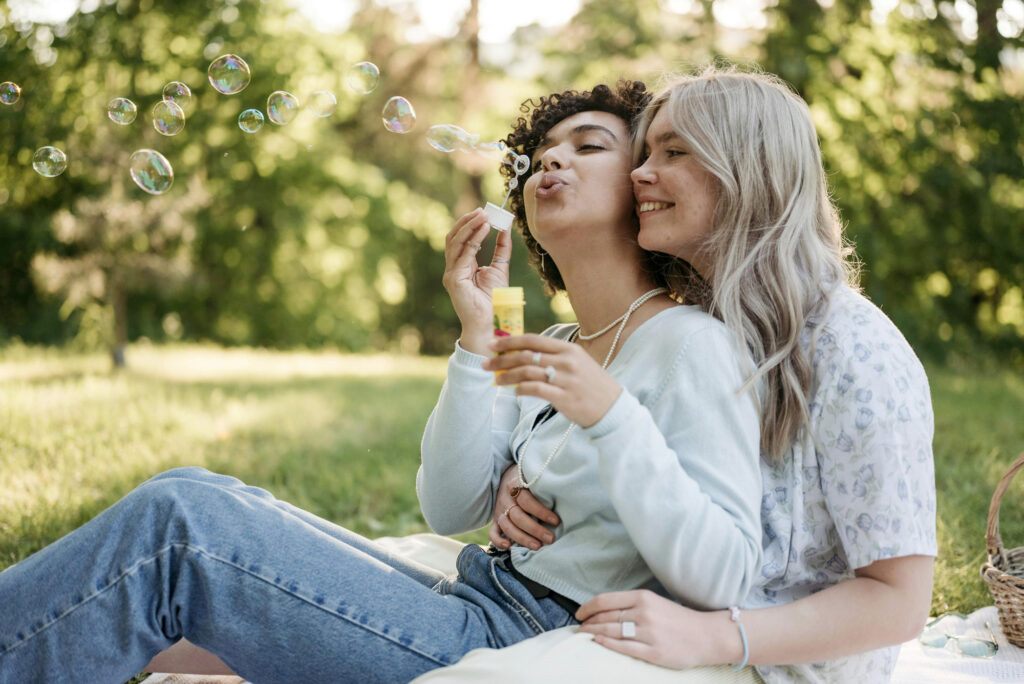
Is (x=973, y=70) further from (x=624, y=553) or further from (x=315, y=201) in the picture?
(x=315, y=201)

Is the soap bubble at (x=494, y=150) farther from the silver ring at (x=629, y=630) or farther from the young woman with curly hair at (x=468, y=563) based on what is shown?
the silver ring at (x=629, y=630)

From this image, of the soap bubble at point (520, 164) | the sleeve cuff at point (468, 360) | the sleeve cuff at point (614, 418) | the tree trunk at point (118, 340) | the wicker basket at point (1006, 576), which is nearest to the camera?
the sleeve cuff at point (614, 418)

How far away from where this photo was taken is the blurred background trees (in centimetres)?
765

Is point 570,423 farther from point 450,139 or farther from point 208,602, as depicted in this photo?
point 450,139

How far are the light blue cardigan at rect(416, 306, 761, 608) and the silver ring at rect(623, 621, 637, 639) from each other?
93 mm

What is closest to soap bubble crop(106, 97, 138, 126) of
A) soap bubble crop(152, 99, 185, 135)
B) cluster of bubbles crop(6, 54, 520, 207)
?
cluster of bubbles crop(6, 54, 520, 207)

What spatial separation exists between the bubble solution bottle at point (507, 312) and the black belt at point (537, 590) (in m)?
0.52

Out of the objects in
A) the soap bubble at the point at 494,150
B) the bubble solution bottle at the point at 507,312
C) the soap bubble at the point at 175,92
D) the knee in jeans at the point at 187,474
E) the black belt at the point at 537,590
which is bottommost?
the black belt at the point at 537,590

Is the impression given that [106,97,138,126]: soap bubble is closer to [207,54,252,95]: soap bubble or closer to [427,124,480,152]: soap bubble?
[207,54,252,95]: soap bubble

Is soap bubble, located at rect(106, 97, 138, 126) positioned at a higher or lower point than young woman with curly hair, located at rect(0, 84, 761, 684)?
higher

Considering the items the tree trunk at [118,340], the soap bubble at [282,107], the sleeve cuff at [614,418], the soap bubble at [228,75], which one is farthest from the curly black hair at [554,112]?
the tree trunk at [118,340]

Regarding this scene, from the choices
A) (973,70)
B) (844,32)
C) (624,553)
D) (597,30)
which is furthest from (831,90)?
(624,553)

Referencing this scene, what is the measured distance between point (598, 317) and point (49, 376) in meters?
5.63

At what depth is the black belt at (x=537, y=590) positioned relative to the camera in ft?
5.62
